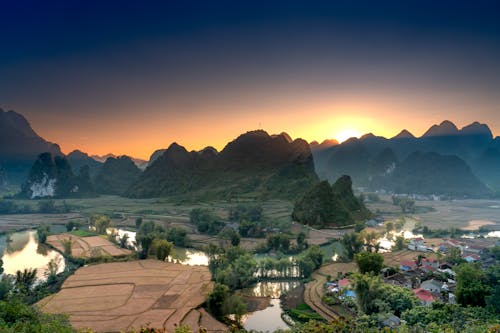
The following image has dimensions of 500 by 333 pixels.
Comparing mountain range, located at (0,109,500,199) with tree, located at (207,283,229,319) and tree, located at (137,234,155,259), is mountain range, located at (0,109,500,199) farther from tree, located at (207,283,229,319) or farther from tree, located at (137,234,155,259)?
tree, located at (207,283,229,319)

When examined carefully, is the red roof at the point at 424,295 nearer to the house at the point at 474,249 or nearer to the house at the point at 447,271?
the house at the point at 447,271

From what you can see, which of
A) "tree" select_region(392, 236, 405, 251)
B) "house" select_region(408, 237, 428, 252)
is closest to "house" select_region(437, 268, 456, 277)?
"house" select_region(408, 237, 428, 252)

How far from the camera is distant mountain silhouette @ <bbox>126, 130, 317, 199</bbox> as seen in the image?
290 feet

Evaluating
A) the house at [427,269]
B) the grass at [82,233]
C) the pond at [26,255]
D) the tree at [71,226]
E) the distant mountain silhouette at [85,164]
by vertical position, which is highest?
the distant mountain silhouette at [85,164]

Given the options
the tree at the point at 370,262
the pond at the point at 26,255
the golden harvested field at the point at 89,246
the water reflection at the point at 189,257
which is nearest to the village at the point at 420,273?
the tree at the point at 370,262

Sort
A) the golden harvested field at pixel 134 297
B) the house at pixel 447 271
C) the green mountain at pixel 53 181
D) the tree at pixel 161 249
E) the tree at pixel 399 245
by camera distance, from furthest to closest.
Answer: the green mountain at pixel 53 181
the tree at pixel 399 245
the tree at pixel 161 249
the house at pixel 447 271
the golden harvested field at pixel 134 297

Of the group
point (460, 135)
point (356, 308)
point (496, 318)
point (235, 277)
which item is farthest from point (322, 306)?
point (460, 135)

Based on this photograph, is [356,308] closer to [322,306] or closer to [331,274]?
[322,306]

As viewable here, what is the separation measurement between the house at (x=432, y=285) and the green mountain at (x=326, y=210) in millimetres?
28766

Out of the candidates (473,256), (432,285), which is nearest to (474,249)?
(473,256)

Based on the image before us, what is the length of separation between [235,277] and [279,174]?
2516 inches

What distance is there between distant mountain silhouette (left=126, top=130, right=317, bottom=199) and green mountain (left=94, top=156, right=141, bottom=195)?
1090 centimetres

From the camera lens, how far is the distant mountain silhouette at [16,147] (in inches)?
5586

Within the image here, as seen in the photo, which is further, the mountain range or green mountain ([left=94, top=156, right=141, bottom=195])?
green mountain ([left=94, top=156, right=141, bottom=195])
